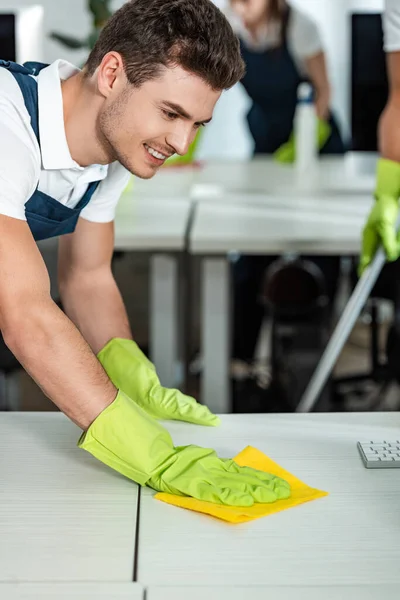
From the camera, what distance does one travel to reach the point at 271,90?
14.3ft

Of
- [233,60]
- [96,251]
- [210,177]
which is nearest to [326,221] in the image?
[210,177]

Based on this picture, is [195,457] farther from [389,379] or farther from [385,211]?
[389,379]

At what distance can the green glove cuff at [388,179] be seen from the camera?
2.39 m

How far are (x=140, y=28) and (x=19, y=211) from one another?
1.02 feet

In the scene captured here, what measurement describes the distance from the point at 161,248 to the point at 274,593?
5.09 ft

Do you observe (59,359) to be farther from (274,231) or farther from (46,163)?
(274,231)

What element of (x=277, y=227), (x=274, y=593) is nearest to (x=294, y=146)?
(x=277, y=227)

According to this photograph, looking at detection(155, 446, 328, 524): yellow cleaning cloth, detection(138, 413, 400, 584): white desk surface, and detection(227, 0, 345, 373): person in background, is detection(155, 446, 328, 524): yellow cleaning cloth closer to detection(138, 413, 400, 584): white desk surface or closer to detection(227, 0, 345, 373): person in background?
detection(138, 413, 400, 584): white desk surface

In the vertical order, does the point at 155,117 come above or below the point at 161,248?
above

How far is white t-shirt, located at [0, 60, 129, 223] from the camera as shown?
1354 millimetres

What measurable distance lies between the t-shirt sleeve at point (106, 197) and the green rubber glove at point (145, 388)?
0.22 metres

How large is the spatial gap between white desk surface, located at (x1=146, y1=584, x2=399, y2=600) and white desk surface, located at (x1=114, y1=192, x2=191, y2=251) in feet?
4.94

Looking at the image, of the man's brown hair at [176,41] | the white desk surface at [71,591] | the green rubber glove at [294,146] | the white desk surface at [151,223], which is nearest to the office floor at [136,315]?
the white desk surface at [151,223]

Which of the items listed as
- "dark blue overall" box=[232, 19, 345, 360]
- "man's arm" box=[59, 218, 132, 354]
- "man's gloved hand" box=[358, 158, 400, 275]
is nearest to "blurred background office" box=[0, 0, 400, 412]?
"dark blue overall" box=[232, 19, 345, 360]
